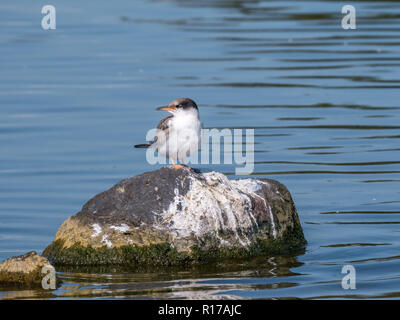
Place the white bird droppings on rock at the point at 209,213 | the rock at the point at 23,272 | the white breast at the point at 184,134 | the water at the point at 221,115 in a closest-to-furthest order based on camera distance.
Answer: the rock at the point at 23,272, the water at the point at 221,115, the white bird droppings on rock at the point at 209,213, the white breast at the point at 184,134

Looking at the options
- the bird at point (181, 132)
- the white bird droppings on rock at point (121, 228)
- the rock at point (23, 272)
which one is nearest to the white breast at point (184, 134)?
the bird at point (181, 132)

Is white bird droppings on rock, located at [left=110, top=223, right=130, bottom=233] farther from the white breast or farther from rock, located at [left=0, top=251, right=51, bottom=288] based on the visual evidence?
the white breast

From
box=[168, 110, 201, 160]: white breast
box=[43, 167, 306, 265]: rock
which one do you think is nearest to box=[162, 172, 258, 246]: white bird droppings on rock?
box=[43, 167, 306, 265]: rock

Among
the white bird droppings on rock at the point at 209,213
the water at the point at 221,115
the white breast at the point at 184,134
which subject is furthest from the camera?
the white breast at the point at 184,134

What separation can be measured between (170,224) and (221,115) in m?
6.88

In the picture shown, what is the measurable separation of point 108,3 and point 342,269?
2093 centimetres

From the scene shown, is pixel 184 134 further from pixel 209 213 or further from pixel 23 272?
pixel 23 272

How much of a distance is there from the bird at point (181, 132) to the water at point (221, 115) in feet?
3.96

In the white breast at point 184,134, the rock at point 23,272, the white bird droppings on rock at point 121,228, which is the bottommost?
the rock at point 23,272

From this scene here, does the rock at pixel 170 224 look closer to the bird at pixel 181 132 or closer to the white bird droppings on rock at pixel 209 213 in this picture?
the white bird droppings on rock at pixel 209 213

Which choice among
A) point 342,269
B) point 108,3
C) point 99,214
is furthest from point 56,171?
point 108,3

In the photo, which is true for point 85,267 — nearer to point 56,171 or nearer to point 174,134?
point 174,134

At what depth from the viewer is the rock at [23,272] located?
8656 millimetres
